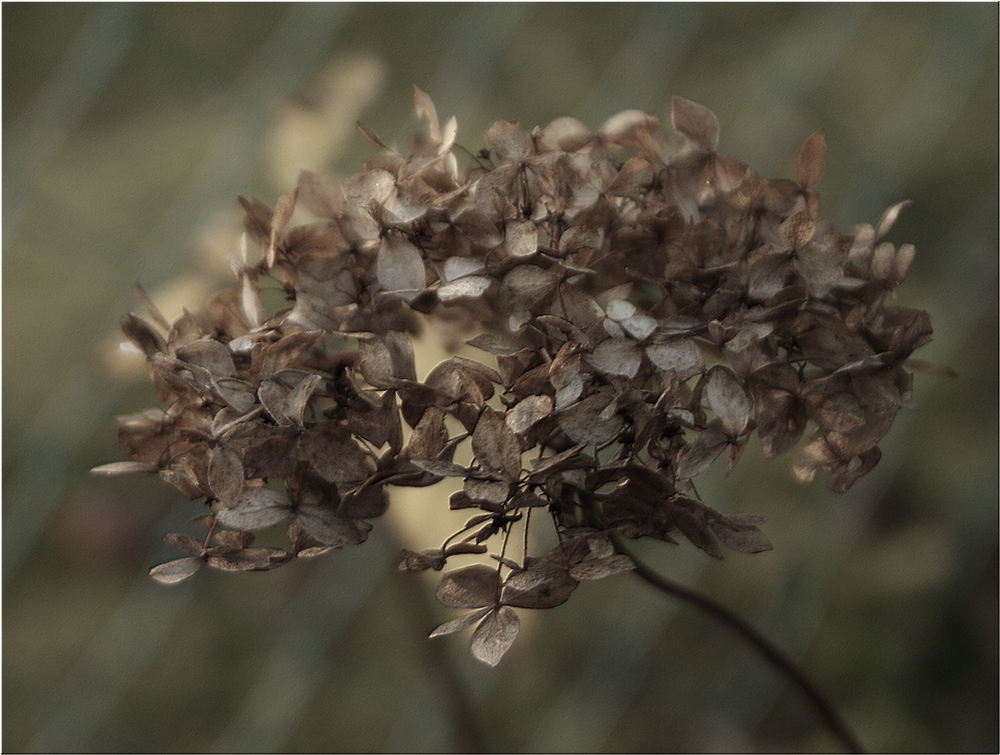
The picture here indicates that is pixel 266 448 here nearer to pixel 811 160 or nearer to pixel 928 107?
pixel 811 160

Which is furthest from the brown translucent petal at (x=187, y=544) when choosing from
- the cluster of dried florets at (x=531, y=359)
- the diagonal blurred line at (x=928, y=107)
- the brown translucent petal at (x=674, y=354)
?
the diagonal blurred line at (x=928, y=107)

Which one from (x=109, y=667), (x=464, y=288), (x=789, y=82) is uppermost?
(x=789, y=82)

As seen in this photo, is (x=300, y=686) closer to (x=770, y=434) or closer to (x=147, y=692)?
(x=147, y=692)

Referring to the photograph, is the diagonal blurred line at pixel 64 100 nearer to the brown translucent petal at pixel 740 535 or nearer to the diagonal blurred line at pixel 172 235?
the diagonal blurred line at pixel 172 235

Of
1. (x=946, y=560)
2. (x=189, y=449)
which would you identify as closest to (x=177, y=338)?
(x=189, y=449)

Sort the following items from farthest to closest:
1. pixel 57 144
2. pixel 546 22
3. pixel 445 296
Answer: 1. pixel 546 22
2. pixel 57 144
3. pixel 445 296

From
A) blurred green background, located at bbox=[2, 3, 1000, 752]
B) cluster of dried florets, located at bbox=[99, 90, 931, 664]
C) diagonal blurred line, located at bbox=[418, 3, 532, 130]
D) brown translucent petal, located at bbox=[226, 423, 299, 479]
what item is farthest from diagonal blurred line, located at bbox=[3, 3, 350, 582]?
brown translucent petal, located at bbox=[226, 423, 299, 479]

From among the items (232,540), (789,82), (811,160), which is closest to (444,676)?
(232,540)
